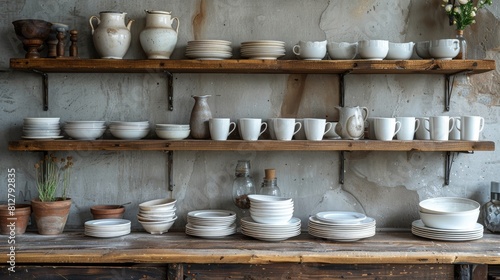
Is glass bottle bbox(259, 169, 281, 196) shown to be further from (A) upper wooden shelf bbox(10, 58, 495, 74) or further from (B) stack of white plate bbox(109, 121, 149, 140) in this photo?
(B) stack of white plate bbox(109, 121, 149, 140)

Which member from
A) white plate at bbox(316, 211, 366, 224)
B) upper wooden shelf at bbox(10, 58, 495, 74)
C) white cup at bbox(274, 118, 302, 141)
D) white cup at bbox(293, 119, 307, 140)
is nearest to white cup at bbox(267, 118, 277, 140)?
white cup at bbox(274, 118, 302, 141)

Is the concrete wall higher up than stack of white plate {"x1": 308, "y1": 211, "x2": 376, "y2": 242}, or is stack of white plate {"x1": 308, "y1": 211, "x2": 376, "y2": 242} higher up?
the concrete wall

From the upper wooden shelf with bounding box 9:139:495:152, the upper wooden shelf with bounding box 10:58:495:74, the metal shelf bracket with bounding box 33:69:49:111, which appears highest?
the upper wooden shelf with bounding box 10:58:495:74

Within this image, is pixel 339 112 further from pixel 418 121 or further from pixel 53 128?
pixel 53 128

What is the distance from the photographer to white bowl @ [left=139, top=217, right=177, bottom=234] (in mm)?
3072

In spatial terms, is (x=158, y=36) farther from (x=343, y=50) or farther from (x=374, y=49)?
(x=374, y=49)

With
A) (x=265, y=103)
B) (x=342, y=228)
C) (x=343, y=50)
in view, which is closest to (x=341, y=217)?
(x=342, y=228)

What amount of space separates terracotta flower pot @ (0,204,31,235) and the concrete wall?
0.28 meters

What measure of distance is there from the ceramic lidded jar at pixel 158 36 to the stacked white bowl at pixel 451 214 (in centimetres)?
164

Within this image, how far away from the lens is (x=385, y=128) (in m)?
3.04

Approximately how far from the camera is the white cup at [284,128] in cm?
304

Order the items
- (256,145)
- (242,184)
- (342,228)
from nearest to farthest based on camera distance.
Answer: (342,228), (256,145), (242,184)

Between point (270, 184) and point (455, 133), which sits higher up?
point (455, 133)

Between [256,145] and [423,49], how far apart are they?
1.08 m
